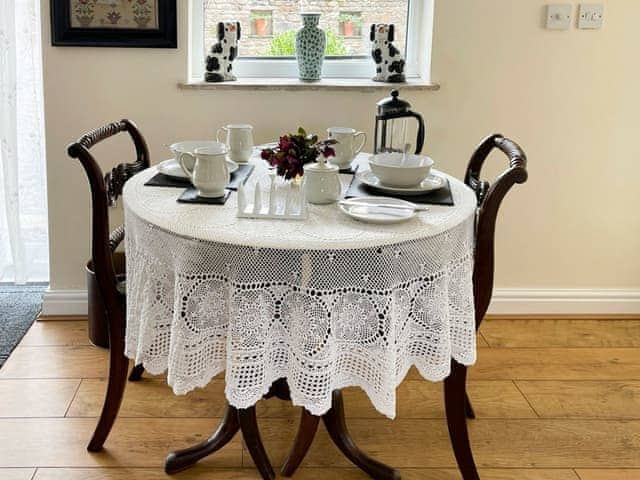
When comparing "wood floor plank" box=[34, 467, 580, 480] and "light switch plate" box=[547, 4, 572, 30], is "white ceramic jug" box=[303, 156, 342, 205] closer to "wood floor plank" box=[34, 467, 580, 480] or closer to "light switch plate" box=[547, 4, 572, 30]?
"wood floor plank" box=[34, 467, 580, 480]

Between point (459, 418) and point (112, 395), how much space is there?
0.95 meters

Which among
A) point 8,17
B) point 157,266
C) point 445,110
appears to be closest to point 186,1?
point 8,17

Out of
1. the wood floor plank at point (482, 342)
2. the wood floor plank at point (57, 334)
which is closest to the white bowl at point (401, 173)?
the wood floor plank at point (482, 342)

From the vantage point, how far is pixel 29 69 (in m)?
2.91

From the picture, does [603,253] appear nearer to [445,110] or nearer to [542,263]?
[542,263]

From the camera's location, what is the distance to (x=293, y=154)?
1.90 m

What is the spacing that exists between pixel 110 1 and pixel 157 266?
1365 millimetres

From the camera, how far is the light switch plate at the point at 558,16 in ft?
9.14

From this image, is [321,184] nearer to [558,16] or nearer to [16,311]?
[558,16]

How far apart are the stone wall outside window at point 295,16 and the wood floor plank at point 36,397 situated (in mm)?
1381

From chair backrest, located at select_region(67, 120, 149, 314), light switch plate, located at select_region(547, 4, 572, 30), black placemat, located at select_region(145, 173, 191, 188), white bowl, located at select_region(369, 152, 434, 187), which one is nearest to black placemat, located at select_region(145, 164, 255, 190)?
black placemat, located at select_region(145, 173, 191, 188)

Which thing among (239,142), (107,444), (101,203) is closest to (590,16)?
(239,142)

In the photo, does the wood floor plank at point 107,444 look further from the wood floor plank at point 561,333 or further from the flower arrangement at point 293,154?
the wood floor plank at point 561,333

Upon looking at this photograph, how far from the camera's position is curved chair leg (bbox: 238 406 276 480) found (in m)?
1.92
